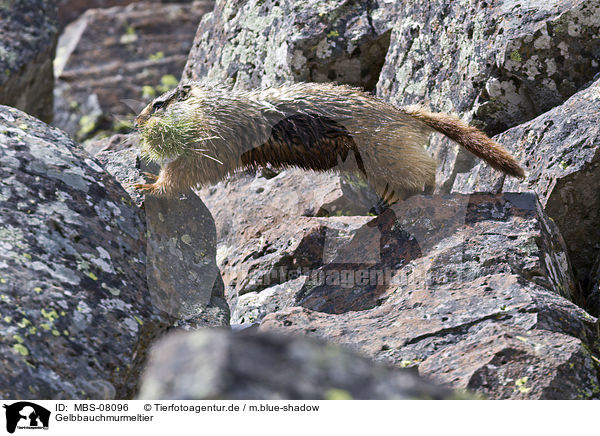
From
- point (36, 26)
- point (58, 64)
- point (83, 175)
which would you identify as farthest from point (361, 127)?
point (58, 64)

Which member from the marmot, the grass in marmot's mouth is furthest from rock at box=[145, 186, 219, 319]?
the grass in marmot's mouth

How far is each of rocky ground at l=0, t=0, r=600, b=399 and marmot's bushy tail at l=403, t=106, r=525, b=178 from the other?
0.24 metres

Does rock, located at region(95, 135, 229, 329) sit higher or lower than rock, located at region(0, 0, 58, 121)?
lower

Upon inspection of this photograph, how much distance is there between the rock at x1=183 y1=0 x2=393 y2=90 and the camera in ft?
25.0

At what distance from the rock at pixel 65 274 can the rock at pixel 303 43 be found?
335cm

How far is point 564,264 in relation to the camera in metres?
5.35

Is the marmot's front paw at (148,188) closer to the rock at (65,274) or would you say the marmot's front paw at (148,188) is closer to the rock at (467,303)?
the rock at (65,274)

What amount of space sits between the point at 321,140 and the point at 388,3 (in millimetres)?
2653

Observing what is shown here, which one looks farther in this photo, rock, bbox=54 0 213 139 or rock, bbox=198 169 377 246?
rock, bbox=54 0 213 139

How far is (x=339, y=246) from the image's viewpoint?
5.80 m

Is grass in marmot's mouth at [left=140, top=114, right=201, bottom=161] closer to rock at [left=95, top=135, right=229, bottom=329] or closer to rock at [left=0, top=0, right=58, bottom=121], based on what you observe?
rock at [left=95, top=135, right=229, bottom=329]

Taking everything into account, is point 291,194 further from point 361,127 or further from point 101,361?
point 101,361

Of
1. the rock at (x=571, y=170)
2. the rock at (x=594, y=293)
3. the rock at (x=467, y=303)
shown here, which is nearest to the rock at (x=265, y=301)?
the rock at (x=467, y=303)

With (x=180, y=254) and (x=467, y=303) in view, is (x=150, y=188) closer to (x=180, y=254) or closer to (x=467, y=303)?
(x=180, y=254)
